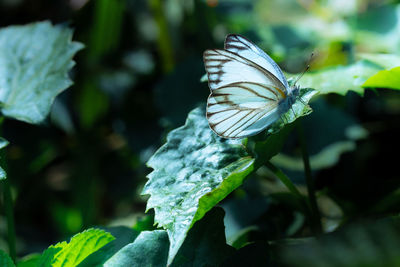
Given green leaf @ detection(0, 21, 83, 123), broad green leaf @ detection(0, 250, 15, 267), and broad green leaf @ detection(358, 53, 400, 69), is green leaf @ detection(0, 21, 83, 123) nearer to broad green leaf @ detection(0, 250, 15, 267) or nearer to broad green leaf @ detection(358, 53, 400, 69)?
broad green leaf @ detection(0, 250, 15, 267)

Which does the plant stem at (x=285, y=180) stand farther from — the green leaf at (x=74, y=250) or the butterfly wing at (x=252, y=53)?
the green leaf at (x=74, y=250)

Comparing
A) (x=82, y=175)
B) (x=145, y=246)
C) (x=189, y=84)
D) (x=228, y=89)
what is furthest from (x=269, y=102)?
(x=82, y=175)

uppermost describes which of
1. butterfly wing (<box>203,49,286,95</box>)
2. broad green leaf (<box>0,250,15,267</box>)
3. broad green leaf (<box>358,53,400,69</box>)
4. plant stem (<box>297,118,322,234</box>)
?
butterfly wing (<box>203,49,286,95</box>)

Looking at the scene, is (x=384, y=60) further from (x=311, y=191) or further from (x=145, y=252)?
(x=145, y=252)

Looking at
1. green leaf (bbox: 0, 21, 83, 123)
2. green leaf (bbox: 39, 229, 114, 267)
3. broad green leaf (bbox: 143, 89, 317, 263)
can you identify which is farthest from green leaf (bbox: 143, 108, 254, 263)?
green leaf (bbox: 0, 21, 83, 123)

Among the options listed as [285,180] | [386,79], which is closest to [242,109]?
[285,180]

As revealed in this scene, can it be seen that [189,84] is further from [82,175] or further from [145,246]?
[145,246]
